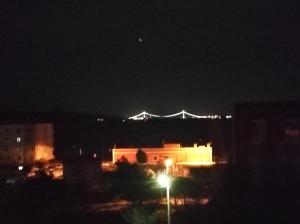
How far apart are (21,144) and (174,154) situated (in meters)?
6.04

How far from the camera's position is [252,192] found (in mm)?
9484

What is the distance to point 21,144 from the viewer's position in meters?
21.1

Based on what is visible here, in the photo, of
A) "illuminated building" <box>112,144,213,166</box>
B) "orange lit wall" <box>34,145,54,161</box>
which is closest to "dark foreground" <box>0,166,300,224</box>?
"illuminated building" <box>112,144,213,166</box>

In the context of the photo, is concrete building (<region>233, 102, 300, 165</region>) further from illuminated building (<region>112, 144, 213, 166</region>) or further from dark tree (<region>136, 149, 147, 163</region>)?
illuminated building (<region>112, 144, 213, 166</region>)

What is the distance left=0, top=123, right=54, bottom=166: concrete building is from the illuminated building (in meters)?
3.91

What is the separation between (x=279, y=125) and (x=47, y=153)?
499 inches

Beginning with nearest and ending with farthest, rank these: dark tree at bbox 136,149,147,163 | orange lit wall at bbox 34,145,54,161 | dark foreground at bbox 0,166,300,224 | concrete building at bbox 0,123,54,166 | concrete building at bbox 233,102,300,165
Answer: dark foreground at bbox 0,166,300,224 < concrete building at bbox 233,102,300,165 < dark tree at bbox 136,149,147,163 < concrete building at bbox 0,123,54,166 < orange lit wall at bbox 34,145,54,161

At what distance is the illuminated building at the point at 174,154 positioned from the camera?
18766mm

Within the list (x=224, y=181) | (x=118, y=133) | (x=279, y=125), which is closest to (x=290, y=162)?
(x=279, y=125)

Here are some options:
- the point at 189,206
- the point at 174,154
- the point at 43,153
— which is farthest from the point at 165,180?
the point at 43,153

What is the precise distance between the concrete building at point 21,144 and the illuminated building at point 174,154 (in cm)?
391

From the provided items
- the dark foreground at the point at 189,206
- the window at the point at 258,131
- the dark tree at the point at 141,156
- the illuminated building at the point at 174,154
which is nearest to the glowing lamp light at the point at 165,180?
the dark foreground at the point at 189,206

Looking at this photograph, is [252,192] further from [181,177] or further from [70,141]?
[70,141]

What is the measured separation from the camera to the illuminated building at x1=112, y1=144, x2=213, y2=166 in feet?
61.6
